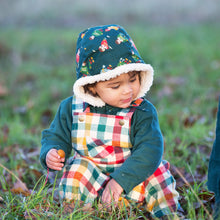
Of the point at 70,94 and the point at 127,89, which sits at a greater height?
the point at 127,89

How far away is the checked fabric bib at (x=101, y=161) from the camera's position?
223cm

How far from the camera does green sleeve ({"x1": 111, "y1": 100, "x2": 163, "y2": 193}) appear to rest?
211cm

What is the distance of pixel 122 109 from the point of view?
7.57 feet

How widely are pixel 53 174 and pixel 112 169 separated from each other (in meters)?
0.76

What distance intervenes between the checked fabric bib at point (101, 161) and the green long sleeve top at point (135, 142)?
57mm

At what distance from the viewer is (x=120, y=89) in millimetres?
2178

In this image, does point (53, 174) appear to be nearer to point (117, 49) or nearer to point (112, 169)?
point (112, 169)

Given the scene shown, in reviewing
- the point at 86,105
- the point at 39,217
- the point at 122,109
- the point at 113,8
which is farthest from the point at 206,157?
the point at 113,8

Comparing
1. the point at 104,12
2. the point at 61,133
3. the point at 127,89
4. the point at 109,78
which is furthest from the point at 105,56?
the point at 104,12

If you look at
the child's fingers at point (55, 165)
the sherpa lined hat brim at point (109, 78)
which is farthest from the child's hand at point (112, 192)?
the sherpa lined hat brim at point (109, 78)

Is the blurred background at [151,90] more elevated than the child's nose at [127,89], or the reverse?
the child's nose at [127,89]

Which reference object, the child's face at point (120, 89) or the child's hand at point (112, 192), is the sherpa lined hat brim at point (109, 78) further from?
the child's hand at point (112, 192)

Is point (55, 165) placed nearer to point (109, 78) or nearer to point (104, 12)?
point (109, 78)

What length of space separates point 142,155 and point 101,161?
0.35 meters
